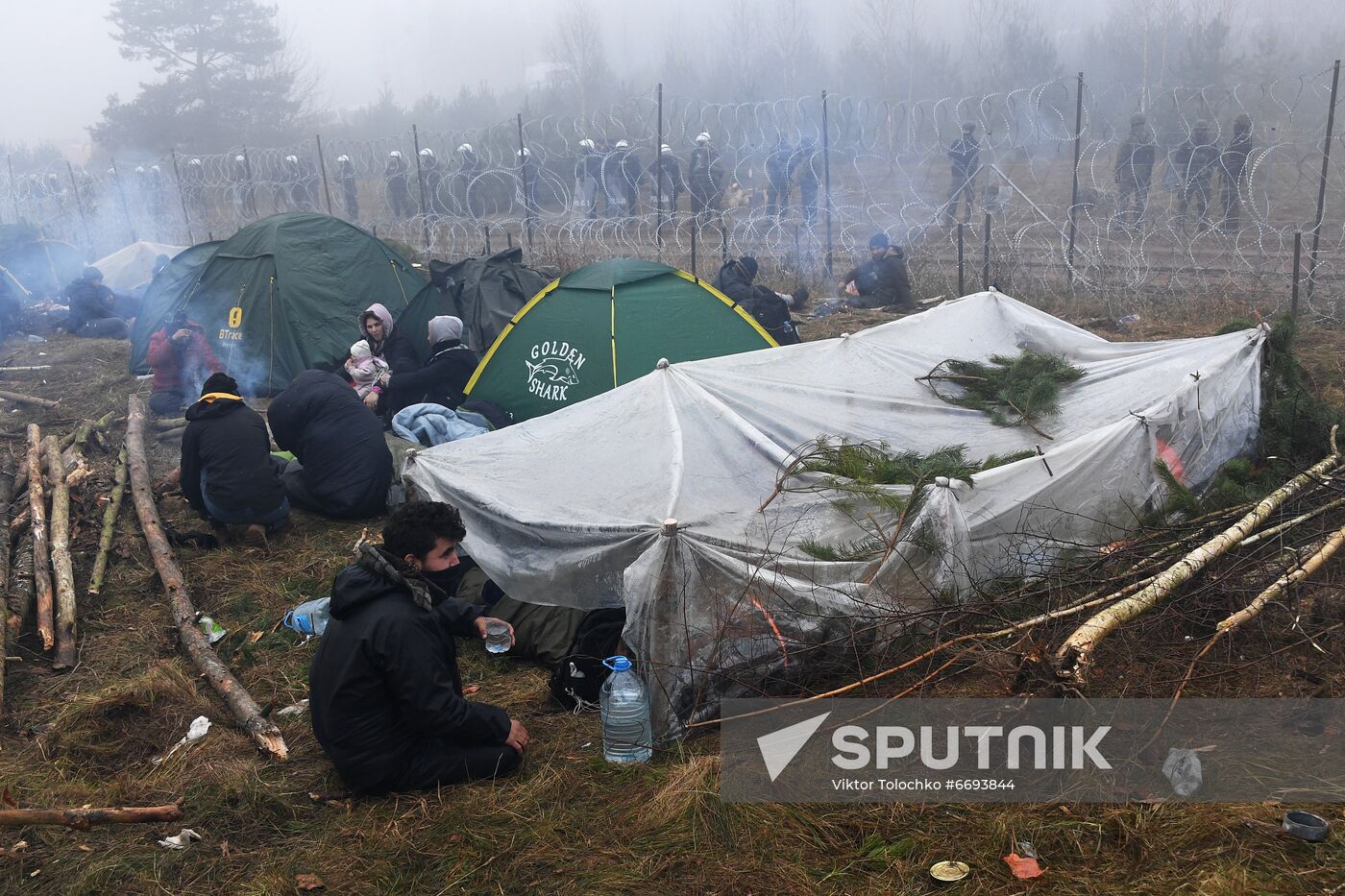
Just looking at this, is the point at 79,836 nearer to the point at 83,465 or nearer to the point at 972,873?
the point at 972,873

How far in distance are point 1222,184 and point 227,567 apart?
1675 centimetres

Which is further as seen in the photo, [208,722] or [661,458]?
[661,458]

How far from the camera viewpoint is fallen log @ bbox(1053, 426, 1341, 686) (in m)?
3.54

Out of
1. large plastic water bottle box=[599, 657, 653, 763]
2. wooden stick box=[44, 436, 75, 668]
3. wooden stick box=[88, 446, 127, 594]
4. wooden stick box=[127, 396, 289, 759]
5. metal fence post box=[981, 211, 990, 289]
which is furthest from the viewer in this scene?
metal fence post box=[981, 211, 990, 289]

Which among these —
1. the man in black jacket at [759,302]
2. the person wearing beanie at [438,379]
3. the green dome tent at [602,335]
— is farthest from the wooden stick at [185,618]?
the man in black jacket at [759,302]

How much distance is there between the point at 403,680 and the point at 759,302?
282 inches

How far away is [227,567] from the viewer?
19.8 ft

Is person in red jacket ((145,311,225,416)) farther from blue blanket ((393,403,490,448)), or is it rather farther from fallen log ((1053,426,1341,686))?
fallen log ((1053,426,1341,686))

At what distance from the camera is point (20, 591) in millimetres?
5371

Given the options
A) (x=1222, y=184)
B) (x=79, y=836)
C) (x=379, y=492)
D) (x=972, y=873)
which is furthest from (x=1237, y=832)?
(x=1222, y=184)

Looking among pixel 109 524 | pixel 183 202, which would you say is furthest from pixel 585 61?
pixel 109 524

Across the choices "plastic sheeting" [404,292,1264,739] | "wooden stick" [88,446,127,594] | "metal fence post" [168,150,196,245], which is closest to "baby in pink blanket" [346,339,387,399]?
"wooden stick" [88,446,127,594]

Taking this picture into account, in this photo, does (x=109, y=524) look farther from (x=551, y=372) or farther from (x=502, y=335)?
(x=551, y=372)

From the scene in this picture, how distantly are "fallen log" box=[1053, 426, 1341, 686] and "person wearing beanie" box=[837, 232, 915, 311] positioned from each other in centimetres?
765
